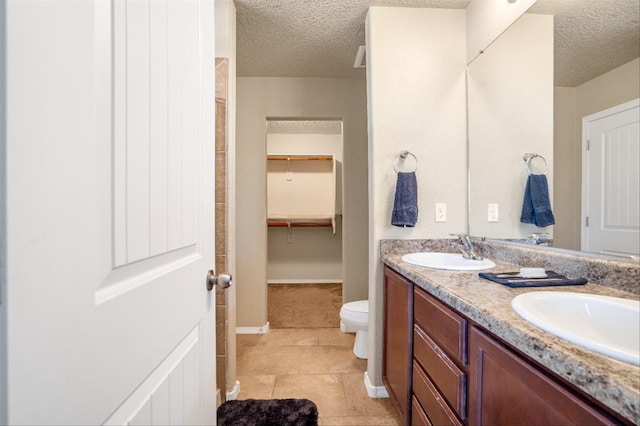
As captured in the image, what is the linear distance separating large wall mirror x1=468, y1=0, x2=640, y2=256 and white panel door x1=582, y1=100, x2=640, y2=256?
3cm

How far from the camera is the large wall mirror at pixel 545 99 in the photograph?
1.05 m

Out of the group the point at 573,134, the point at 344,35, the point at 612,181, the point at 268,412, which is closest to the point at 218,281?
the point at 268,412

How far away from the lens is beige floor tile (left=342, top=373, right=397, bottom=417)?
1.62 metres

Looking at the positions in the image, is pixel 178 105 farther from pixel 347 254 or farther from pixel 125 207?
pixel 347 254

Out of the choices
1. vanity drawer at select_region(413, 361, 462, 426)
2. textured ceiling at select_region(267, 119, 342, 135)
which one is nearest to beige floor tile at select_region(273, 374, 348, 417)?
vanity drawer at select_region(413, 361, 462, 426)

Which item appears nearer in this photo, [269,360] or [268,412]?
[268,412]

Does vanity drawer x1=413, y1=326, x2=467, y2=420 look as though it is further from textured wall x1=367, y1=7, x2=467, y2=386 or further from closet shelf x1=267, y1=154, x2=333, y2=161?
closet shelf x1=267, y1=154, x2=333, y2=161

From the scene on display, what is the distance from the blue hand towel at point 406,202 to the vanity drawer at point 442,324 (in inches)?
21.4

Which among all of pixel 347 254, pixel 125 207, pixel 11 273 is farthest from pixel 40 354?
pixel 347 254

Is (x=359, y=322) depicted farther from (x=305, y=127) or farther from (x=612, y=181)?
(x=305, y=127)

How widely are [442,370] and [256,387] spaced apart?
1.34 metres

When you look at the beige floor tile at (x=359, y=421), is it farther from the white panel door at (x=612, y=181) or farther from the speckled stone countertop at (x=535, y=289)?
the white panel door at (x=612, y=181)

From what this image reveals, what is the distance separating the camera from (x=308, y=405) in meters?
1.62

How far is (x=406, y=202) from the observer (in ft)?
5.55
